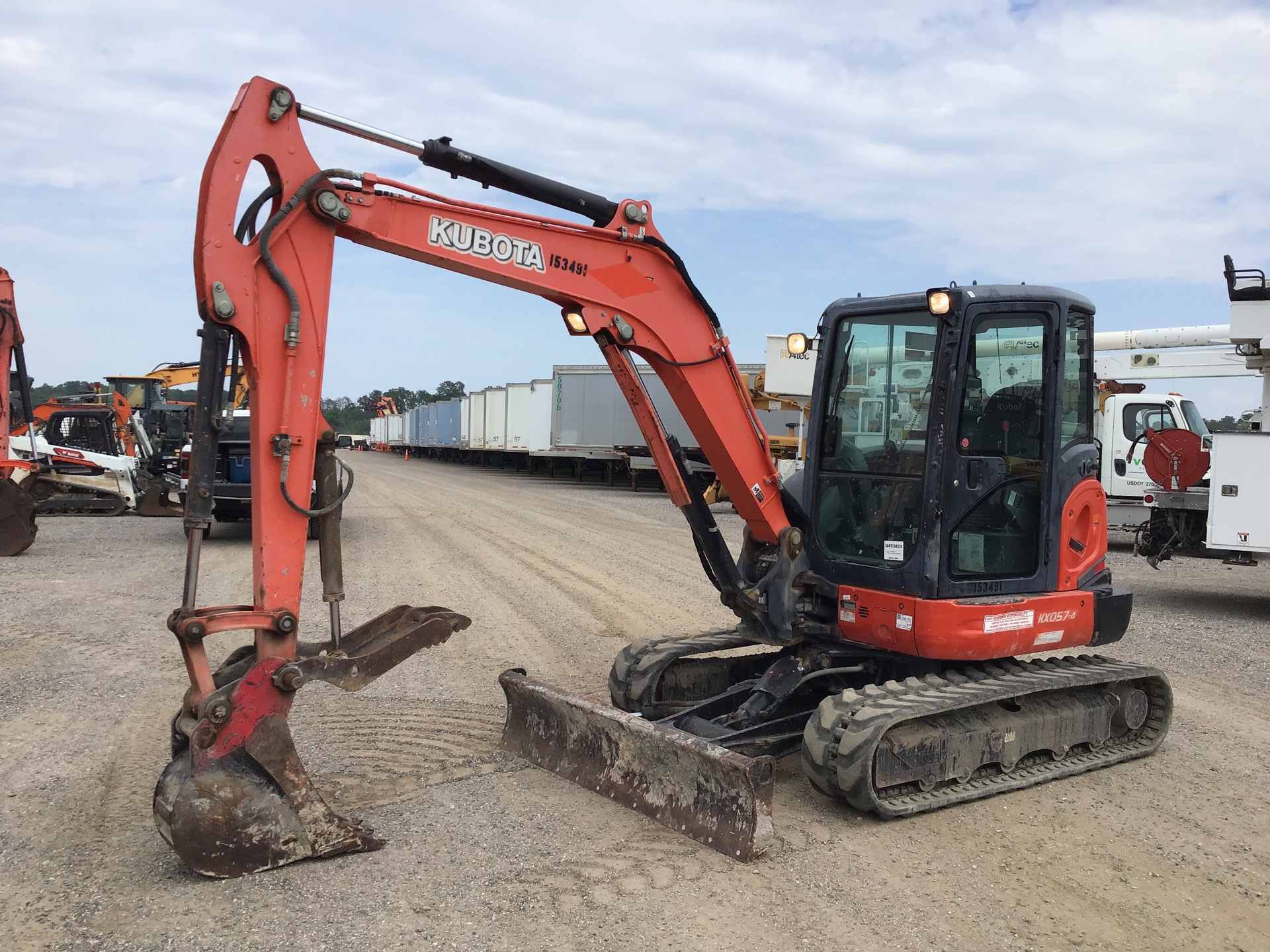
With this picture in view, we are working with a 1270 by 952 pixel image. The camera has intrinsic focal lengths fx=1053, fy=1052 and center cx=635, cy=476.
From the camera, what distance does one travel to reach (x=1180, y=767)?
5.97 metres

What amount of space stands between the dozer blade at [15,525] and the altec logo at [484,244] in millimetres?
11455

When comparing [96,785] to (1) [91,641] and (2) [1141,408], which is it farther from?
(2) [1141,408]

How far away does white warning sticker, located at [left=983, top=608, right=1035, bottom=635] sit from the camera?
5.52 meters

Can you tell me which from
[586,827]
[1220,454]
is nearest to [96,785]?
[586,827]

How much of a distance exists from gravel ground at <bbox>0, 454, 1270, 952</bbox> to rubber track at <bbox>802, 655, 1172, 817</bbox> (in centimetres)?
12

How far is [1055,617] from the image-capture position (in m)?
5.87

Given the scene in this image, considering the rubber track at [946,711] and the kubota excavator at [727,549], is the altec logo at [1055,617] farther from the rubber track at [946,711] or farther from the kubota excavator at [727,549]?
the rubber track at [946,711]

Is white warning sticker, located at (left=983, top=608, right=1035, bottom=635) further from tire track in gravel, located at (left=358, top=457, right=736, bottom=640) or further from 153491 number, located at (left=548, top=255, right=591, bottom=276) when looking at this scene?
tire track in gravel, located at (left=358, top=457, right=736, bottom=640)

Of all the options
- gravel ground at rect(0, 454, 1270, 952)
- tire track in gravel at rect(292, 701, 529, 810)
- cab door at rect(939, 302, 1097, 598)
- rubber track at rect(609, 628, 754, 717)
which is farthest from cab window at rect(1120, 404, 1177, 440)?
tire track in gravel at rect(292, 701, 529, 810)

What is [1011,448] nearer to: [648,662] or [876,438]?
[876,438]

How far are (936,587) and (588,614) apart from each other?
16.9 feet

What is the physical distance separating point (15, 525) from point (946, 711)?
12675 millimetres

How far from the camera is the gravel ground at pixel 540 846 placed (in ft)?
12.6

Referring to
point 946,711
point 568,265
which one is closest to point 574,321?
point 568,265
